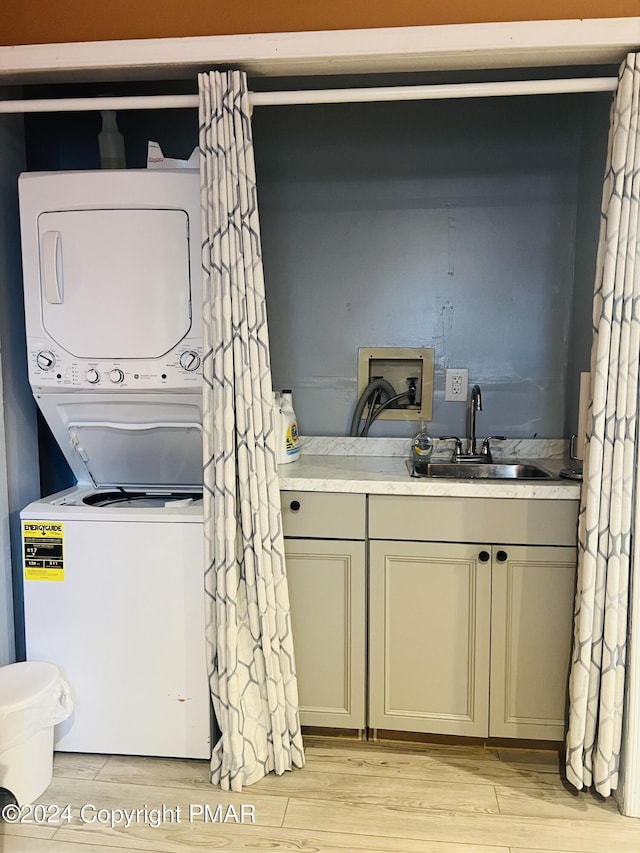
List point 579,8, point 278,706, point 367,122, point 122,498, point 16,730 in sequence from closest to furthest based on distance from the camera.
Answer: point 579,8 → point 16,730 → point 278,706 → point 122,498 → point 367,122

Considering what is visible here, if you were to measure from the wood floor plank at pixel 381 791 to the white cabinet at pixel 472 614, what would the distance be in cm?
17

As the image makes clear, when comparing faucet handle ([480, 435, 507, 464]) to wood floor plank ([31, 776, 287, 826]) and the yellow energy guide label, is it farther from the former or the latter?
the yellow energy guide label

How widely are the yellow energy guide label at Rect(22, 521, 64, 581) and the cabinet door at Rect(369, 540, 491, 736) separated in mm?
984

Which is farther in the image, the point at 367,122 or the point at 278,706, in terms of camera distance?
the point at 367,122

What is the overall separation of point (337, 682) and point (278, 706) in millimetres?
250

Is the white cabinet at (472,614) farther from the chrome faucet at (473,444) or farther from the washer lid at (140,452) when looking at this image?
the washer lid at (140,452)

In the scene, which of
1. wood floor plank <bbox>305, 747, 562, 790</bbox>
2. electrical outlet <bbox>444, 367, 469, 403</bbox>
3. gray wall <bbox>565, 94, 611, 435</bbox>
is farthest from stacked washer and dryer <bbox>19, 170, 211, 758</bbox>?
gray wall <bbox>565, 94, 611, 435</bbox>

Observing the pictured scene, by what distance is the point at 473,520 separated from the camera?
6.52 ft

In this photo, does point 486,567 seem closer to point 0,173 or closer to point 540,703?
point 540,703

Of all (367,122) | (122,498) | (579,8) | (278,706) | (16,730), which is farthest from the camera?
(367,122)

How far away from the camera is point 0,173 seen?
82.2 inches

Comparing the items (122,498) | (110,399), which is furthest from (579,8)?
(122,498)

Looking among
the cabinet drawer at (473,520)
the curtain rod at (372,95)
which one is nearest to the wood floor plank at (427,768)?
the cabinet drawer at (473,520)

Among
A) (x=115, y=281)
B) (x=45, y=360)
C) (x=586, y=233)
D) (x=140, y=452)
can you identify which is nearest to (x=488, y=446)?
(x=586, y=233)
